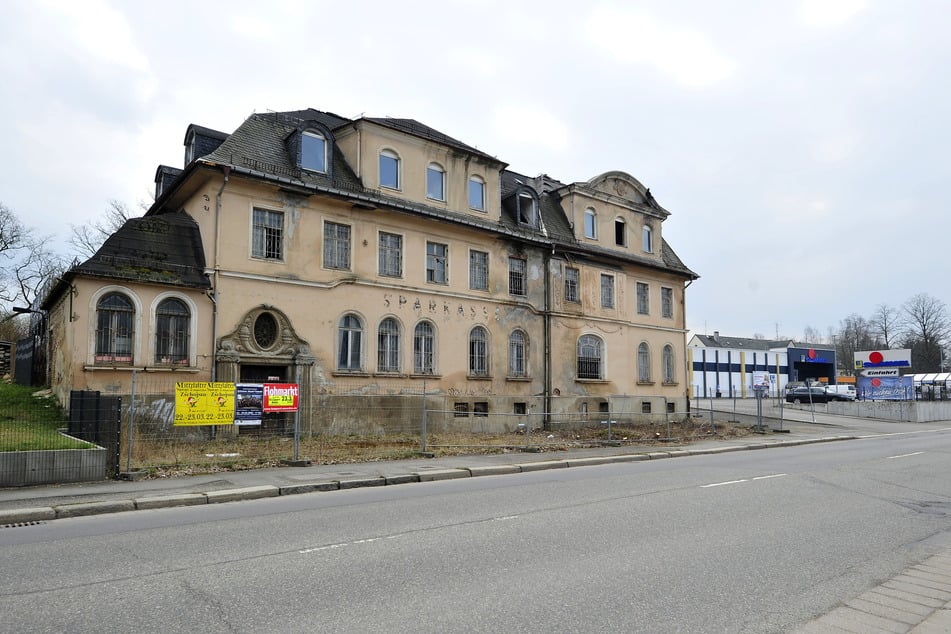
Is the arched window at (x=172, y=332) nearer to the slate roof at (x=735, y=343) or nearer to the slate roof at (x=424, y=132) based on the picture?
the slate roof at (x=424, y=132)

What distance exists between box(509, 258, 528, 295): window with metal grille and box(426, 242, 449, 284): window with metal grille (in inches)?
140

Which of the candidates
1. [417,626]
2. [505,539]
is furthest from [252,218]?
[417,626]

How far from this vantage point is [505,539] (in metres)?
7.77

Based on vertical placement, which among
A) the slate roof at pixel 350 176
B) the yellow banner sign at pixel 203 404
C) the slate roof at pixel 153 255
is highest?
the slate roof at pixel 350 176

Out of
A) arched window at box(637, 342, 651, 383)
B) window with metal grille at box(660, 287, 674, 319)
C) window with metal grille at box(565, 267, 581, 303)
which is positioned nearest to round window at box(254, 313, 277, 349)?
window with metal grille at box(565, 267, 581, 303)

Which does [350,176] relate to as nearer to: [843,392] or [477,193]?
[477,193]

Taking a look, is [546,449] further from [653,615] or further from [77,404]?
[653,615]

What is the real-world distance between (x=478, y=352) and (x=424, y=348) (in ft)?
9.03

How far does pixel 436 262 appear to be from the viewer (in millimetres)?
26156

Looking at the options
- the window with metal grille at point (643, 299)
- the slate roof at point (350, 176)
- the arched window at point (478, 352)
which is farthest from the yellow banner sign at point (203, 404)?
the window with metal grille at point (643, 299)

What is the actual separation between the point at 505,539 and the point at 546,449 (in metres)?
12.6

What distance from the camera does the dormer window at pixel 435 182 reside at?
26.0 metres

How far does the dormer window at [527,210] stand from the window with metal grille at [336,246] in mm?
9199

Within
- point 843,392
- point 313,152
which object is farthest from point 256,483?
point 843,392
